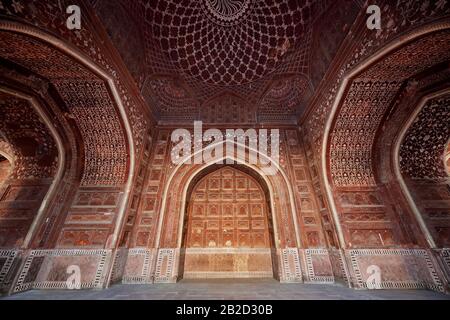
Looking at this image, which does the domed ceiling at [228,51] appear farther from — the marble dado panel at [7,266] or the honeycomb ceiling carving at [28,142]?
the marble dado panel at [7,266]

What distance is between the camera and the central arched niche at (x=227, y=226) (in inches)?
279

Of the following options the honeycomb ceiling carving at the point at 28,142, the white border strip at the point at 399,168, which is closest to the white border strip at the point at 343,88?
the white border strip at the point at 399,168

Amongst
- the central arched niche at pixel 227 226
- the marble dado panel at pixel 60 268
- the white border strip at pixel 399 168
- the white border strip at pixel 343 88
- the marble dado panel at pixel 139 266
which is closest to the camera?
the white border strip at pixel 343 88

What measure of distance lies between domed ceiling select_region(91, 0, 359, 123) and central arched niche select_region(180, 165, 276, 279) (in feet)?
9.09

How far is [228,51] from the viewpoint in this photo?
7617mm

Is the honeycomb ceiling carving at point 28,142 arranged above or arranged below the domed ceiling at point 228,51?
below

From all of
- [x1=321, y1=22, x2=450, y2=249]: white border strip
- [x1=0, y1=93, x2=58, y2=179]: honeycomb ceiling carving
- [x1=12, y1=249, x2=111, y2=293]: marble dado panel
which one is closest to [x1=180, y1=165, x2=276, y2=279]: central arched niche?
[x1=321, y1=22, x2=450, y2=249]: white border strip

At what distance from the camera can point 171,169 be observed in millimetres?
7547

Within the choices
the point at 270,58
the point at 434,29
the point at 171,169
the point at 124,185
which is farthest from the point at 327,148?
the point at 124,185

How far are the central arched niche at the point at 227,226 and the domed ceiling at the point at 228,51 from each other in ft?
9.09

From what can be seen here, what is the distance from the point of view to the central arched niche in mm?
7098

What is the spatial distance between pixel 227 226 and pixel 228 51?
6.95 metres

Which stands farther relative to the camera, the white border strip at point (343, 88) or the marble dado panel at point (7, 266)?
the marble dado panel at point (7, 266)

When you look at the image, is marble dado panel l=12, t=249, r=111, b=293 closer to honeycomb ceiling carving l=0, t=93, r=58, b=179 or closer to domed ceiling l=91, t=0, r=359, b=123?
honeycomb ceiling carving l=0, t=93, r=58, b=179
